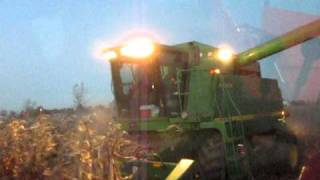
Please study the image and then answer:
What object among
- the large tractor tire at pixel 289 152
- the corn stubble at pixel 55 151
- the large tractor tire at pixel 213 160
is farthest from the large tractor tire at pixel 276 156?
the corn stubble at pixel 55 151

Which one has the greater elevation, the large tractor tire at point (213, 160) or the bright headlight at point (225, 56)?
the bright headlight at point (225, 56)

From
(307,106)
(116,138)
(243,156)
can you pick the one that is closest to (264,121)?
(243,156)

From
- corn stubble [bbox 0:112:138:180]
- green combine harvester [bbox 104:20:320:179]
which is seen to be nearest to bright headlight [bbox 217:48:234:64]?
green combine harvester [bbox 104:20:320:179]

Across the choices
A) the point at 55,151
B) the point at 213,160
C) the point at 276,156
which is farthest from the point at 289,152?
the point at 55,151

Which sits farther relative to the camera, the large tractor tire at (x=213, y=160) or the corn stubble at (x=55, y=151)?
the large tractor tire at (x=213, y=160)

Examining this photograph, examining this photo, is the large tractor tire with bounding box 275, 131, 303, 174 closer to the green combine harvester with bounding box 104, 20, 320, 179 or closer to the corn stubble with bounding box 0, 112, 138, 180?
the green combine harvester with bounding box 104, 20, 320, 179

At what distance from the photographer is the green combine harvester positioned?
36.4 ft

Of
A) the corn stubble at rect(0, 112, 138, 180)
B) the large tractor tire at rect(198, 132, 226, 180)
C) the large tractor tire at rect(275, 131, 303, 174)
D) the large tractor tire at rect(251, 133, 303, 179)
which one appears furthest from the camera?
the large tractor tire at rect(275, 131, 303, 174)

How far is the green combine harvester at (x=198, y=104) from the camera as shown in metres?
11.1

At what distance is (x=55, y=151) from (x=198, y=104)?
6.48m

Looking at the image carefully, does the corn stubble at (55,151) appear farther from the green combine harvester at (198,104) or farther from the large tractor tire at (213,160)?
the large tractor tire at (213,160)

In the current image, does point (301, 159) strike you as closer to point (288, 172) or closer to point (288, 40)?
point (288, 172)

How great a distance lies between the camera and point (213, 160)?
35.9 feet

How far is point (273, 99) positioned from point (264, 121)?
1088mm
